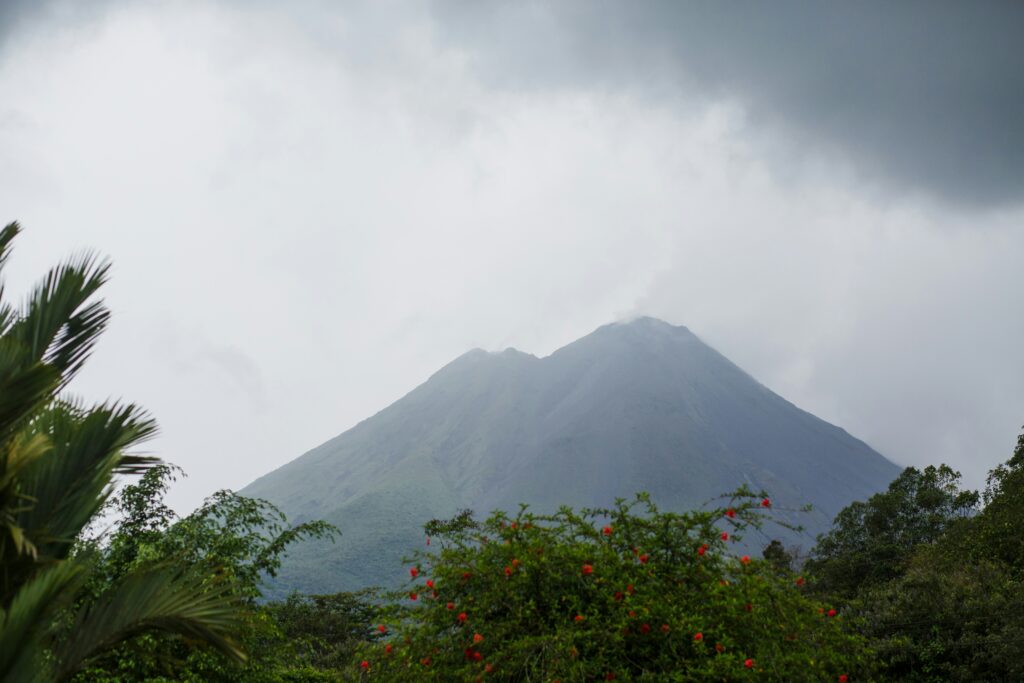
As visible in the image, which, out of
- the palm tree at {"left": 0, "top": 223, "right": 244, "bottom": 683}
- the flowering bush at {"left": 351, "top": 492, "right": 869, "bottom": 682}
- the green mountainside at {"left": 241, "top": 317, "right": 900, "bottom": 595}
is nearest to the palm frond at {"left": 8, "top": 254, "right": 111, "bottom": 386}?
the palm tree at {"left": 0, "top": 223, "right": 244, "bottom": 683}

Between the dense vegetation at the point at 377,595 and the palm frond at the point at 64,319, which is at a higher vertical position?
the palm frond at the point at 64,319

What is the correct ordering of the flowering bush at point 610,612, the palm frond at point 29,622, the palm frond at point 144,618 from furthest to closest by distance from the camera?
1. the flowering bush at point 610,612
2. the palm frond at point 144,618
3. the palm frond at point 29,622

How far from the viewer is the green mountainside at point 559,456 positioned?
12562cm

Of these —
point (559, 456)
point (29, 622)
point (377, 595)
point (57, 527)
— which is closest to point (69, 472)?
point (57, 527)

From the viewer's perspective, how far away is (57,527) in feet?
12.3

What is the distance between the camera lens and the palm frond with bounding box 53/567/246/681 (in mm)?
3430

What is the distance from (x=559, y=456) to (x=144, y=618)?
151 meters

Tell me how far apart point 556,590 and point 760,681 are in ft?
4.95

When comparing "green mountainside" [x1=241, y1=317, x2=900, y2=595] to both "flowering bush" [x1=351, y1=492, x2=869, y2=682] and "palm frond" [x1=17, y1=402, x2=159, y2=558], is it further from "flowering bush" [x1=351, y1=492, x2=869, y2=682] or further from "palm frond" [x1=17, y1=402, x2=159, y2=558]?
"palm frond" [x1=17, y1=402, x2=159, y2=558]

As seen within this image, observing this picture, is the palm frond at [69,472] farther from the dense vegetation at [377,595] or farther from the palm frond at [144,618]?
the palm frond at [144,618]

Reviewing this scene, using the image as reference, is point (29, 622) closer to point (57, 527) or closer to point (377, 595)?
point (57, 527)

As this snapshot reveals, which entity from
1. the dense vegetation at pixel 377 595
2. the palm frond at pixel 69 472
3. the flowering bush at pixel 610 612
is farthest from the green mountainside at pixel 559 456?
the palm frond at pixel 69 472

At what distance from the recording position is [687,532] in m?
5.77

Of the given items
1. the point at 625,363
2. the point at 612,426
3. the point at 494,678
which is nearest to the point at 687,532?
the point at 494,678
